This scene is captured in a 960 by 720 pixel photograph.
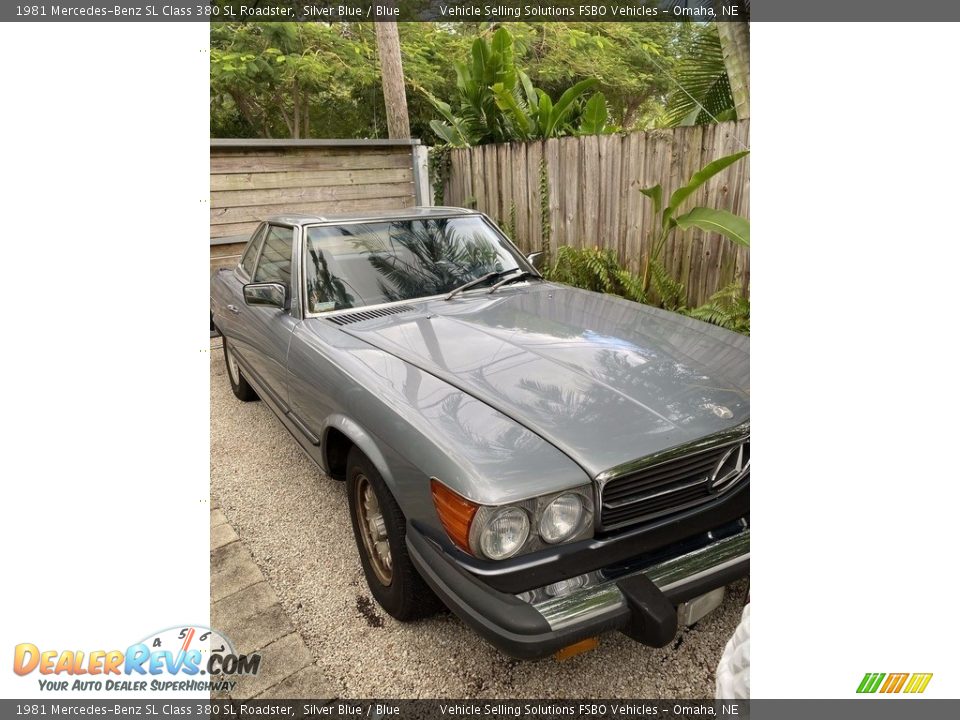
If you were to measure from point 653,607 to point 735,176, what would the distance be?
4051mm

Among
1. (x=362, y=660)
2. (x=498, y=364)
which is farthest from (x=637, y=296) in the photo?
(x=362, y=660)

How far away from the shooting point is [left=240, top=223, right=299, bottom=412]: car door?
351cm

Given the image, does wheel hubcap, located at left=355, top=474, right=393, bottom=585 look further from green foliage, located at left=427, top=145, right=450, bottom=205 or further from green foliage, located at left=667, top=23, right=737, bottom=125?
green foliage, located at left=427, top=145, right=450, bottom=205

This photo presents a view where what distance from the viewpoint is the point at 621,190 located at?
5941mm

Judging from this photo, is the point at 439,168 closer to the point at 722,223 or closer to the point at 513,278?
the point at 722,223

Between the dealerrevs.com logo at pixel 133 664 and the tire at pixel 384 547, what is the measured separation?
0.81 meters

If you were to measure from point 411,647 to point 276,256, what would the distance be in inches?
108

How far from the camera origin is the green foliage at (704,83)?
5340mm

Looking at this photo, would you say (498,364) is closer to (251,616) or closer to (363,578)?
(363,578)

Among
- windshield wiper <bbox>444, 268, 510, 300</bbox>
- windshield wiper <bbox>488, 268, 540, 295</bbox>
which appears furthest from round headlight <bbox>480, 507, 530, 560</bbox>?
windshield wiper <bbox>488, 268, 540, 295</bbox>

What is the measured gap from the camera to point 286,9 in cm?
1331

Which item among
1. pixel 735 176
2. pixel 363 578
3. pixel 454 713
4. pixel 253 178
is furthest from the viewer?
pixel 253 178
